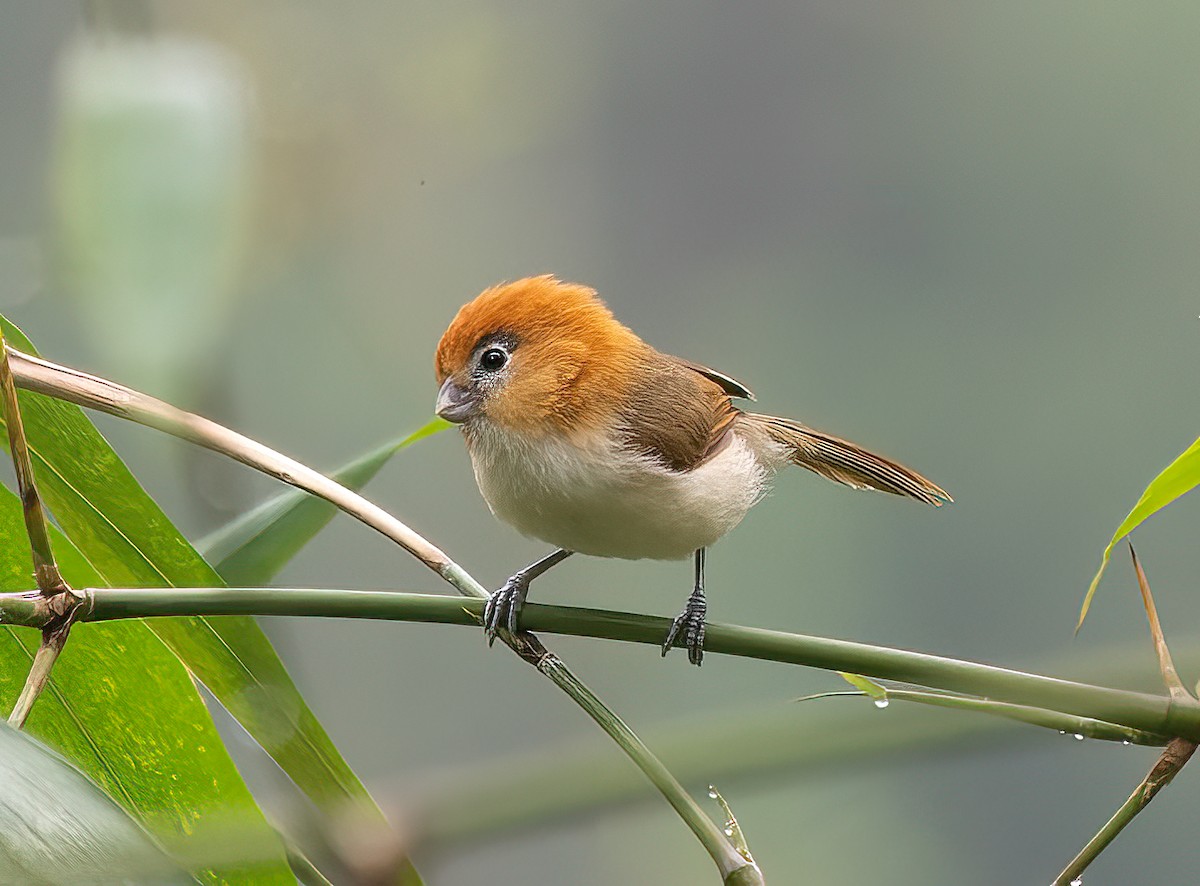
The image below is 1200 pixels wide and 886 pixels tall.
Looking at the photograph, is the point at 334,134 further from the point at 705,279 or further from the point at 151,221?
the point at 151,221

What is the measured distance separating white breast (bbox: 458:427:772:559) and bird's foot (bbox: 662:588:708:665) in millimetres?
53

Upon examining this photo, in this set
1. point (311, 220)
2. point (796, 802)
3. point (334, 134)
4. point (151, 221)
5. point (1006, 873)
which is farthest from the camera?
point (1006, 873)

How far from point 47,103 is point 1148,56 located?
7.79 ft

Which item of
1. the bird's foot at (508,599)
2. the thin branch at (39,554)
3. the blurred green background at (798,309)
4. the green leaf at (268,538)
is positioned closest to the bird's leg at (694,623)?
the bird's foot at (508,599)

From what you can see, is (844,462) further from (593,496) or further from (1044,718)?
(1044,718)

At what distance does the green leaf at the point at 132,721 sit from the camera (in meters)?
0.54

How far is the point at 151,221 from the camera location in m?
0.60

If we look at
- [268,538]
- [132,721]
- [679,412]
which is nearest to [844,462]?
[679,412]

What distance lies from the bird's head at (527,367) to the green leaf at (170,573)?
340 millimetres

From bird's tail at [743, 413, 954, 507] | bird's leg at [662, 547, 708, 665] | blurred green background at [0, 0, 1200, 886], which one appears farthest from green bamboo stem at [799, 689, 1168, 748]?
blurred green background at [0, 0, 1200, 886]

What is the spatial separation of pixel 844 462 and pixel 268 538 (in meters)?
0.64

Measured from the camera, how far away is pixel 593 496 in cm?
86

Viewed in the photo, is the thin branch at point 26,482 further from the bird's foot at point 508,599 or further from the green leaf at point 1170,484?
the green leaf at point 1170,484

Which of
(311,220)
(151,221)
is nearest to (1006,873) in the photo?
(311,220)
